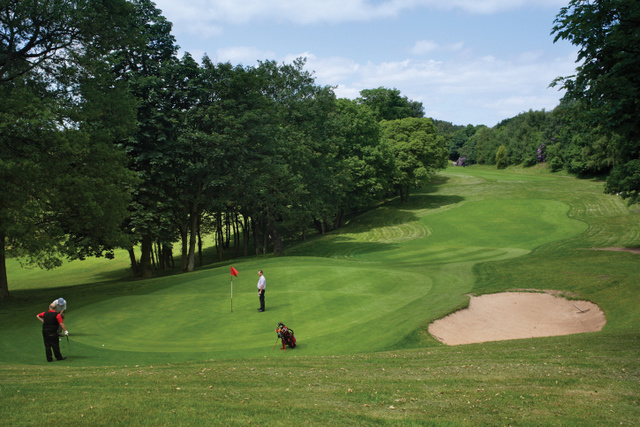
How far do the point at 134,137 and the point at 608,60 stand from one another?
90.1ft

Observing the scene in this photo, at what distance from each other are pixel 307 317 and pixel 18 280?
171 feet

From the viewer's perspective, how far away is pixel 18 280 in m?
53.8

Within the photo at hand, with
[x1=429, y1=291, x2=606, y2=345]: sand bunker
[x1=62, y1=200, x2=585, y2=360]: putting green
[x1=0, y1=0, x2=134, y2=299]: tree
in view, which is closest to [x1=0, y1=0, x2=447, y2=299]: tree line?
[x1=0, y1=0, x2=134, y2=299]: tree

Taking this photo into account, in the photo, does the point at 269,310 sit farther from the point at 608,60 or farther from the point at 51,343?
the point at 608,60

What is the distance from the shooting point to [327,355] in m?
13.4

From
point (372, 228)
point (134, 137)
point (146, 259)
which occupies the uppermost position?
point (134, 137)

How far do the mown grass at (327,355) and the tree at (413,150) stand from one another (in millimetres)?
31120

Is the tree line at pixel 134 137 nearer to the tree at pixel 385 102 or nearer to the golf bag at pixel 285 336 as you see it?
the golf bag at pixel 285 336

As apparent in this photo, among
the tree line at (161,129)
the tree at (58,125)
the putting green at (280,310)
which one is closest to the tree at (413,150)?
the tree line at (161,129)

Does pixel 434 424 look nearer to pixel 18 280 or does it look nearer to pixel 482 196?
pixel 18 280

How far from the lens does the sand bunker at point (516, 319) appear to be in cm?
1716

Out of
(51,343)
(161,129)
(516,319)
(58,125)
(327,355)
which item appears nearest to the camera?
(51,343)

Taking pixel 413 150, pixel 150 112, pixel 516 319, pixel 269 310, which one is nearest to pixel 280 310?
pixel 269 310

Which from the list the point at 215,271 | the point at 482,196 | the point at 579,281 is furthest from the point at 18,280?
the point at 482,196
